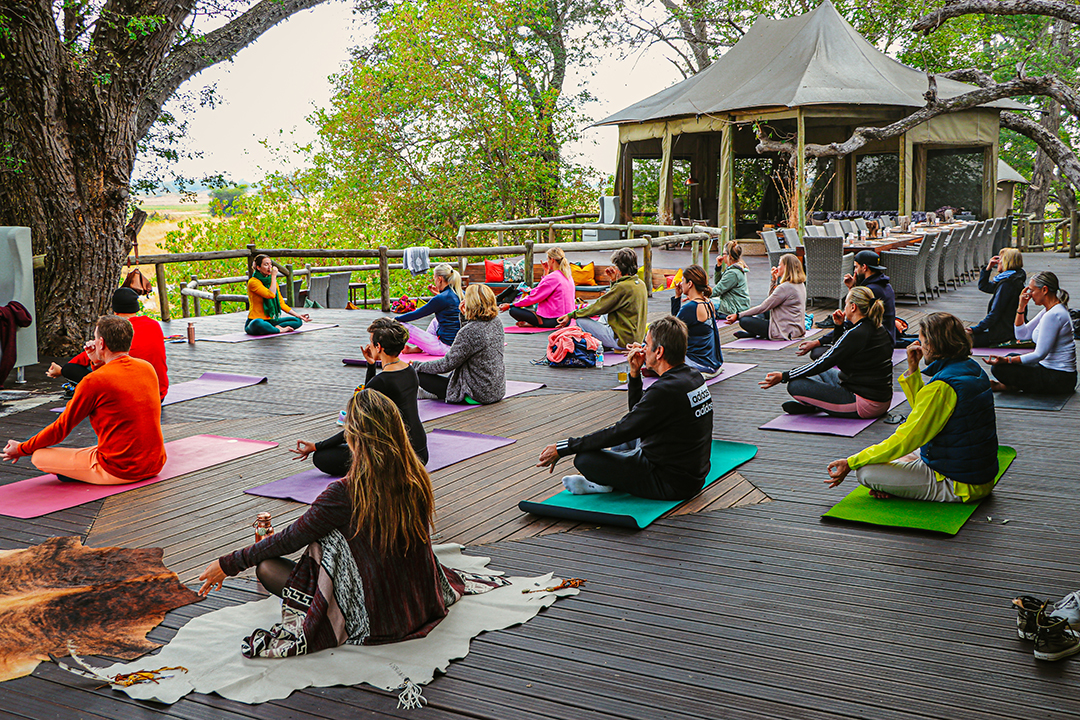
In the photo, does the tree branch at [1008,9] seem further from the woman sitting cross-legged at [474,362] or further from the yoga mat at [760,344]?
the woman sitting cross-legged at [474,362]

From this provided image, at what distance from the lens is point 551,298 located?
10.7 meters

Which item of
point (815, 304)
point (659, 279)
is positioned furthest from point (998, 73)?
point (815, 304)

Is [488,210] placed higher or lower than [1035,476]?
higher

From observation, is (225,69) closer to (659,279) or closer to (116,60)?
(116,60)

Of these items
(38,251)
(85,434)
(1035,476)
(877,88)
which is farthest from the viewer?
(877,88)

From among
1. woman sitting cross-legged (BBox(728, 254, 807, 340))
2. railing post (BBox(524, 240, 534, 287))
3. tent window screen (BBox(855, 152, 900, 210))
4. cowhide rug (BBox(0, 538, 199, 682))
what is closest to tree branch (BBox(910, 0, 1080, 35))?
tent window screen (BBox(855, 152, 900, 210))

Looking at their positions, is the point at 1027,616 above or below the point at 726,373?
below

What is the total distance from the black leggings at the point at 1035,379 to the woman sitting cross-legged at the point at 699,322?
223 cm

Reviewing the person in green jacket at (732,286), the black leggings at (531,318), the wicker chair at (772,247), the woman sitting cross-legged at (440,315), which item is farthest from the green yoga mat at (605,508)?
the wicker chair at (772,247)

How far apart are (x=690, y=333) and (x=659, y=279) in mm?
8388

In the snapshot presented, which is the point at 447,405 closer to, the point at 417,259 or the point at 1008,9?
the point at 417,259

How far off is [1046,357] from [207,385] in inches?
273

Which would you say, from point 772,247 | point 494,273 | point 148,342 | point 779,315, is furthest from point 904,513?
point 494,273

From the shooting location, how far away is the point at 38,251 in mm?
9352
